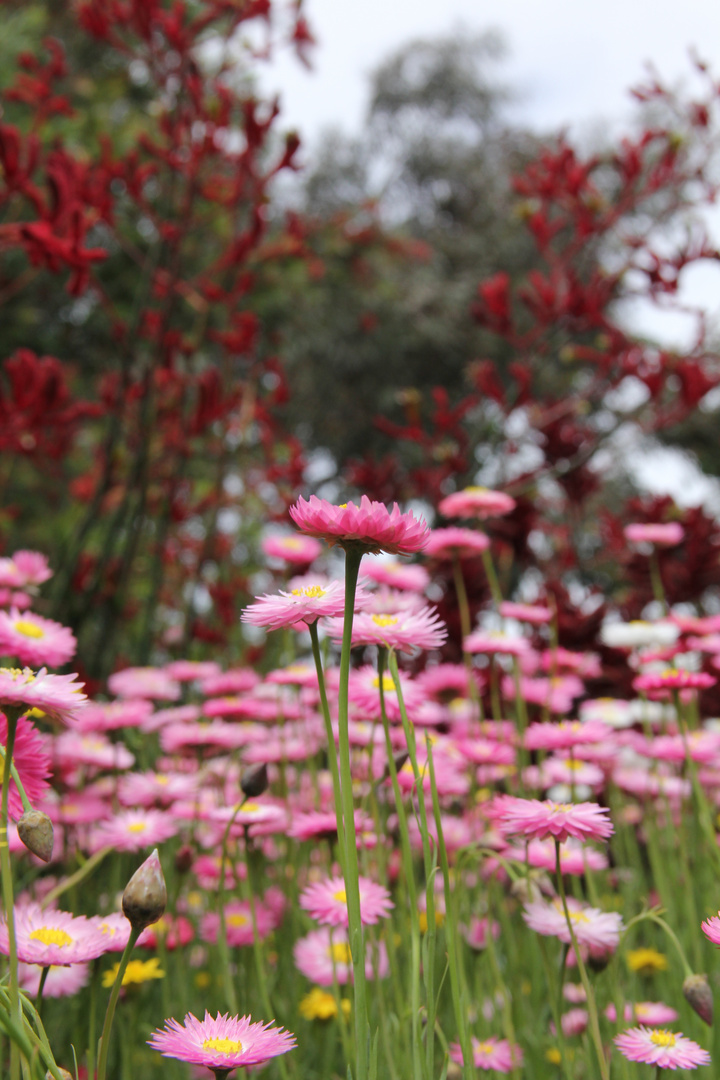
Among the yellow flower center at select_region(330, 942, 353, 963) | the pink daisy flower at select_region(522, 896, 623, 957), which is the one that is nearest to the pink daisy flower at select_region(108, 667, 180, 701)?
the yellow flower center at select_region(330, 942, 353, 963)

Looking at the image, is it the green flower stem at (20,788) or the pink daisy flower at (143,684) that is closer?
the green flower stem at (20,788)

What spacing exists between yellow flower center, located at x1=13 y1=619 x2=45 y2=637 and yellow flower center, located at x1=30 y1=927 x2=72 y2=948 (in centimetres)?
30

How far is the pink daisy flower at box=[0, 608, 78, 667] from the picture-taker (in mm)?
812

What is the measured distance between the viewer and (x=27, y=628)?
0.87 m

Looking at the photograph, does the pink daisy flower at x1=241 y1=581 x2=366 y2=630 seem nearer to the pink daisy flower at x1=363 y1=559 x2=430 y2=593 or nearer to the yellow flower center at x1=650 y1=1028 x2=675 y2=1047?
the yellow flower center at x1=650 y1=1028 x2=675 y2=1047

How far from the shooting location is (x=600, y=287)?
7.38 feet

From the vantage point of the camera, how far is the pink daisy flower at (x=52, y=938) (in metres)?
0.60

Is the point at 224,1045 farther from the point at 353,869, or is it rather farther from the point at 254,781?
the point at 254,781

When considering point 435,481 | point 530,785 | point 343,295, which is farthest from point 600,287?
point 343,295

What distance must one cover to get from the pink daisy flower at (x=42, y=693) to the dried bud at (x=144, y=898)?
12 cm

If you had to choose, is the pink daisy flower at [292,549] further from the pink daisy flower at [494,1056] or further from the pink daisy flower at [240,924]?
the pink daisy flower at [494,1056]

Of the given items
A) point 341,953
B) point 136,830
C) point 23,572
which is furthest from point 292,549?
point 341,953

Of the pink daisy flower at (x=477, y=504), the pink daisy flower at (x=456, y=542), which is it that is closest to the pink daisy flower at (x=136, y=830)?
the pink daisy flower at (x=456, y=542)

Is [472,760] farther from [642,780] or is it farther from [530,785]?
[642,780]
